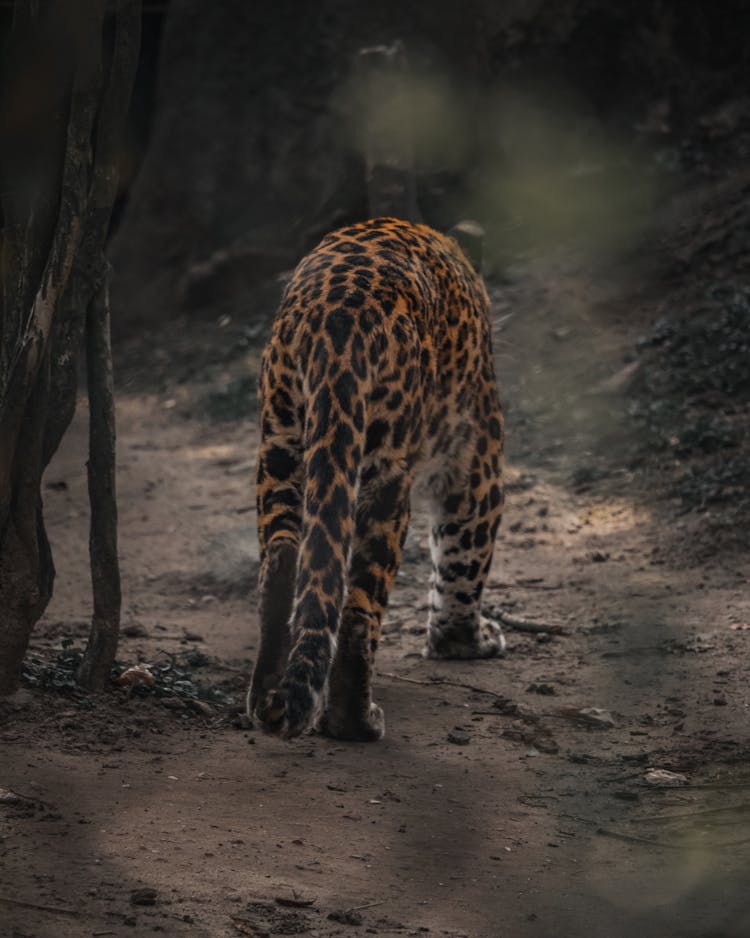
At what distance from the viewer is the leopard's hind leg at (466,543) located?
648cm

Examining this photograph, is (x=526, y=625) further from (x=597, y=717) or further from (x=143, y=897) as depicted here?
(x=143, y=897)

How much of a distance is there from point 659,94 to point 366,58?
2855 mm

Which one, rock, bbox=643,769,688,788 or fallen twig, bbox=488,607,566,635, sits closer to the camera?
rock, bbox=643,769,688,788

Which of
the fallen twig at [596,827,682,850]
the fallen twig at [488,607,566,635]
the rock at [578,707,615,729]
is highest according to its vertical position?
the fallen twig at [488,607,566,635]

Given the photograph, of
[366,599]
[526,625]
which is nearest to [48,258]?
[366,599]

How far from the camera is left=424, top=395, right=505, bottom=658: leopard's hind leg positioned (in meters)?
6.48

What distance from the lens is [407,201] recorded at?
909 cm

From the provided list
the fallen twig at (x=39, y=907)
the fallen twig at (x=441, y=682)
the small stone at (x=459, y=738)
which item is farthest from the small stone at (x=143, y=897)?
the fallen twig at (x=441, y=682)

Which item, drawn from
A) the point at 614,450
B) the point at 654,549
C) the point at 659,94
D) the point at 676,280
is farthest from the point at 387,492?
the point at 659,94

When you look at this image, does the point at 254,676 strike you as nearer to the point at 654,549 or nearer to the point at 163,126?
the point at 654,549

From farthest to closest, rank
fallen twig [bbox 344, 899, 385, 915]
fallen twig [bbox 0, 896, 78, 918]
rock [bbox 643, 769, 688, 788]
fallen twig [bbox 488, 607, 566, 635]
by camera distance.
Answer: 1. fallen twig [bbox 488, 607, 566, 635]
2. rock [bbox 643, 769, 688, 788]
3. fallen twig [bbox 344, 899, 385, 915]
4. fallen twig [bbox 0, 896, 78, 918]

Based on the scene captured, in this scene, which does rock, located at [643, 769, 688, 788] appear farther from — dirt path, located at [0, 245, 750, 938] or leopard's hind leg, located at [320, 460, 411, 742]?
leopard's hind leg, located at [320, 460, 411, 742]

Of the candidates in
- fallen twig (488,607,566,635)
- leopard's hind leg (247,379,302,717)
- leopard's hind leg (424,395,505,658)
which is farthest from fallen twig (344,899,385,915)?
fallen twig (488,607,566,635)

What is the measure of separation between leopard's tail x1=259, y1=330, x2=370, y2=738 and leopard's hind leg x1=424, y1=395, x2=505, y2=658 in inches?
55.6
